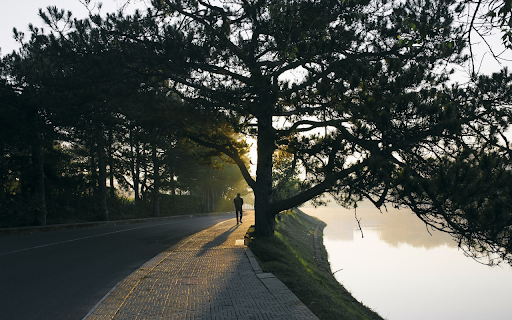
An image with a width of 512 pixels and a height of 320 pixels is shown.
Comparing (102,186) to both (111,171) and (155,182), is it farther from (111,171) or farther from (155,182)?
(155,182)

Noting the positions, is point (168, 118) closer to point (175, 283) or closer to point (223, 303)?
point (175, 283)

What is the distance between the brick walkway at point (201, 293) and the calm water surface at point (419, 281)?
30.0ft

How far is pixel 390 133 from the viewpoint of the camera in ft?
26.1

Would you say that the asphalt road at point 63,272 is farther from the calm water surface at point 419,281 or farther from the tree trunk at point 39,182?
the calm water surface at point 419,281

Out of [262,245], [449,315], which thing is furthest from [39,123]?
[449,315]

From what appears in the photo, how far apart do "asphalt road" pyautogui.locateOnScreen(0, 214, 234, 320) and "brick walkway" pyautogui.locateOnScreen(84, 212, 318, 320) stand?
1.42ft

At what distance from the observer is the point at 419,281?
22062 mm

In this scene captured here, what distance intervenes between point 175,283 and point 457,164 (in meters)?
5.29

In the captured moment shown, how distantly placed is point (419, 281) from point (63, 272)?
65.4ft

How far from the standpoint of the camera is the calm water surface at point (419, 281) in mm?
17062

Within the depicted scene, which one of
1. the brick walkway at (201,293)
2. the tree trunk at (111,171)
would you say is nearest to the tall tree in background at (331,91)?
the brick walkway at (201,293)

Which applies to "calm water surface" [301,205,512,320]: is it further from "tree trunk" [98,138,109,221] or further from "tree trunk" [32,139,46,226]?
"tree trunk" [32,139,46,226]

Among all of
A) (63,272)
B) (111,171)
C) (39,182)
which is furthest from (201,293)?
(111,171)

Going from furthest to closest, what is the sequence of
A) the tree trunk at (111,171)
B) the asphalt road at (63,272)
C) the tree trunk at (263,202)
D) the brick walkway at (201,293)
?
1. the tree trunk at (111,171)
2. the tree trunk at (263,202)
3. the asphalt road at (63,272)
4. the brick walkway at (201,293)
